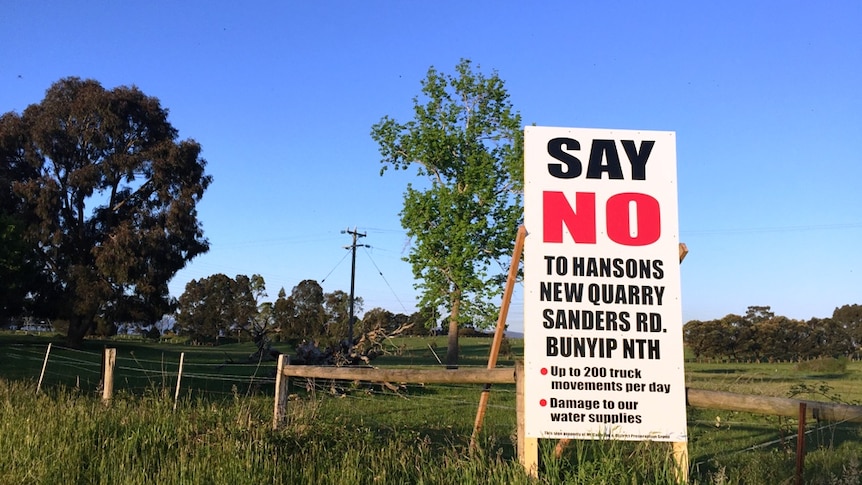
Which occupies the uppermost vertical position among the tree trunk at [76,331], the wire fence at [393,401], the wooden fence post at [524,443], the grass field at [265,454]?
the tree trunk at [76,331]

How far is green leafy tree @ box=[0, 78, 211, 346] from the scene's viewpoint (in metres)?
39.9

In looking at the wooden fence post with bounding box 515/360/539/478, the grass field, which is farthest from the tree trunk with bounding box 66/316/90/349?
the wooden fence post with bounding box 515/360/539/478

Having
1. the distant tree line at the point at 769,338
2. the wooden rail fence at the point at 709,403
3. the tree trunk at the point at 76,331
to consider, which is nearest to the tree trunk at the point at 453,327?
the tree trunk at the point at 76,331

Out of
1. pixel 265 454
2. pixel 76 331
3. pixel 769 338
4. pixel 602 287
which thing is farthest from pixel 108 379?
pixel 769 338

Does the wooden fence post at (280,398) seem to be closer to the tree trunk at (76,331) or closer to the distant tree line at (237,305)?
the tree trunk at (76,331)

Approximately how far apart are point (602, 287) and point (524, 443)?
1.21 m

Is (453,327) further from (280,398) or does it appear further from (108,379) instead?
(280,398)

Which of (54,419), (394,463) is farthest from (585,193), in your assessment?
(54,419)

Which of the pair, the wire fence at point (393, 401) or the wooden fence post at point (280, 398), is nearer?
the wooden fence post at point (280, 398)

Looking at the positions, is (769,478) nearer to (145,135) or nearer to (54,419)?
(54,419)

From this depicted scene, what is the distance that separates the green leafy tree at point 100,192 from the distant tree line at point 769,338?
162 feet

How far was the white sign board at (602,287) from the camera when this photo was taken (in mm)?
4441

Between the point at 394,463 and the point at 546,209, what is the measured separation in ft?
7.17

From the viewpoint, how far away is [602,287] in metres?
4.59
